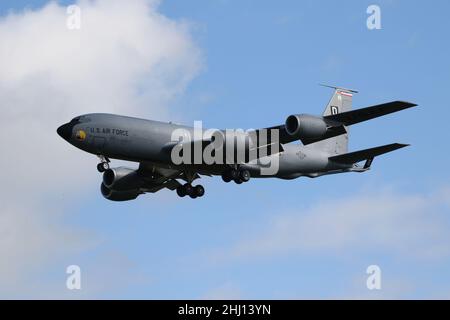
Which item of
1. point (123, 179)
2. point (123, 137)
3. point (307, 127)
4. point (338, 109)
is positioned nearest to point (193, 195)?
point (123, 179)

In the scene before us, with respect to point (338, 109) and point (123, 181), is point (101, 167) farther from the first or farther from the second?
point (338, 109)

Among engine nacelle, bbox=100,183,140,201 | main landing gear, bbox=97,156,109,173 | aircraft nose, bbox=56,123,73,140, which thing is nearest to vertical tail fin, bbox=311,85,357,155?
engine nacelle, bbox=100,183,140,201

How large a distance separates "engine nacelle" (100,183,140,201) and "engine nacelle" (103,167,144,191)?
832mm

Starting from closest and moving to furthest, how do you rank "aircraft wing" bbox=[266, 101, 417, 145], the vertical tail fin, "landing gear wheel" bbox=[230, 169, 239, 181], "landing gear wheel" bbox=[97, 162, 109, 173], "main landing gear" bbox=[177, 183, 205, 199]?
"aircraft wing" bbox=[266, 101, 417, 145]
"landing gear wheel" bbox=[97, 162, 109, 173]
"landing gear wheel" bbox=[230, 169, 239, 181]
"main landing gear" bbox=[177, 183, 205, 199]
the vertical tail fin

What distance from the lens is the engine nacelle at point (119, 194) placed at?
63.8 metres

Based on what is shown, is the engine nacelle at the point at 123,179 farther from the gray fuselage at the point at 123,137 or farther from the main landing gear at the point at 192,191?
the gray fuselage at the point at 123,137

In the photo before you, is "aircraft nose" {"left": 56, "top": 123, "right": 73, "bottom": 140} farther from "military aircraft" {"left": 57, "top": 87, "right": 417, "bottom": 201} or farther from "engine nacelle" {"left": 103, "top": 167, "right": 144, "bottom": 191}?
"engine nacelle" {"left": 103, "top": 167, "right": 144, "bottom": 191}

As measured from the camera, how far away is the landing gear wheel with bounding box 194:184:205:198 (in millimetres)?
60656

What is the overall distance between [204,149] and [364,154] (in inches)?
436

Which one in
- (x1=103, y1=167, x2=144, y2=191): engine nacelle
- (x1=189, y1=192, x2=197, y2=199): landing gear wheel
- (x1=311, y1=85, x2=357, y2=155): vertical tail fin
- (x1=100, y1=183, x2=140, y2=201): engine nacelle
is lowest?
(x1=189, y1=192, x2=197, y2=199): landing gear wheel

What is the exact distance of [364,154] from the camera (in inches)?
2387

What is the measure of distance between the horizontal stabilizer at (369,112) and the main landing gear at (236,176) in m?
6.59

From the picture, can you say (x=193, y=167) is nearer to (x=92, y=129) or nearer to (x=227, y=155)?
(x=227, y=155)
